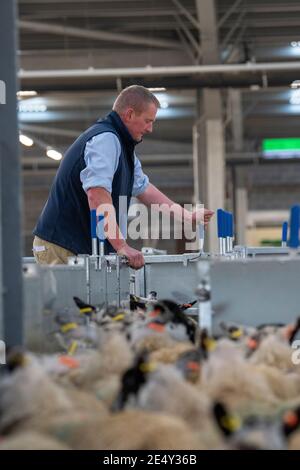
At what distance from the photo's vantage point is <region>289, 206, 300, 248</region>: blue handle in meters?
1.91

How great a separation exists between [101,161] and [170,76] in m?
6.03

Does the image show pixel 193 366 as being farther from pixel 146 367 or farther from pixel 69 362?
pixel 69 362

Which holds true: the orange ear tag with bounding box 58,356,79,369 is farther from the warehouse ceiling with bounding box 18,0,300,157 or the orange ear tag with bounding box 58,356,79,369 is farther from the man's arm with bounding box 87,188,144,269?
the warehouse ceiling with bounding box 18,0,300,157

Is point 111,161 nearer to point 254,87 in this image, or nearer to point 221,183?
point 254,87

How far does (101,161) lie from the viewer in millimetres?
3031

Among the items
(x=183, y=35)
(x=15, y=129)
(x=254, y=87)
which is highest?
(x=183, y=35)

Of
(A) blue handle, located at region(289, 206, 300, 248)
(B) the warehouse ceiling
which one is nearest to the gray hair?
(A) blue handle, located at region(289, 206, 300, 248)

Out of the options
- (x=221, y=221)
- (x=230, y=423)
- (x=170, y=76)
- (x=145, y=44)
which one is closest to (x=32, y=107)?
(x=145, y=44)

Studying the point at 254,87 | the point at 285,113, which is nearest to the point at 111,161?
the point at 254,87

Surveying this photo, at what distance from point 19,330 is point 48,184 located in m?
17.4

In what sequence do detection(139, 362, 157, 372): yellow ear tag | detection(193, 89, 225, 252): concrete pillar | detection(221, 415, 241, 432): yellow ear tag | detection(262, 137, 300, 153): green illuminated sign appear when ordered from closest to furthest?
detection(221, 415, 241, 432): yellow ear tag
detection(139, 362, 157, 372): yellow ear tag
detection(193, 89, 225, 252): concrete pillar
detection(262, 137, 300, 153): green illuminated sign

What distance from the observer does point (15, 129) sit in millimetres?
1759

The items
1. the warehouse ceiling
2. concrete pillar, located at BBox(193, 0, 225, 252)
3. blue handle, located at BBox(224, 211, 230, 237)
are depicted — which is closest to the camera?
blue handle, located at BBox(224, 211, 230, 237)

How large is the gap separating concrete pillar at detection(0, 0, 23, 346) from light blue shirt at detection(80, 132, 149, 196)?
1.18 metres
